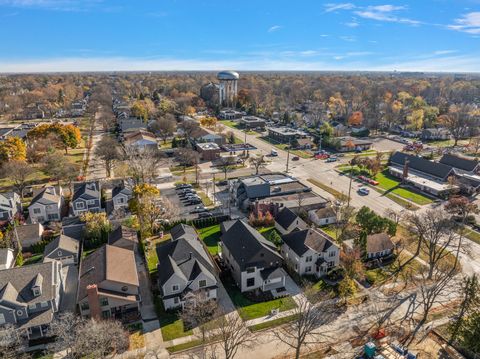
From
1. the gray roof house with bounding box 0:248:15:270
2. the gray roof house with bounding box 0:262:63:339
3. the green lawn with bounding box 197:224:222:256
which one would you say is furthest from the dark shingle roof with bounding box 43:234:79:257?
the green lawn with bounding box 197:224:222:256

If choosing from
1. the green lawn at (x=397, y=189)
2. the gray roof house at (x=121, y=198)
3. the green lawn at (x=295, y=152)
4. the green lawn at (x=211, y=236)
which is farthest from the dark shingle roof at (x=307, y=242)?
the green lawn at (x=295, y=152)

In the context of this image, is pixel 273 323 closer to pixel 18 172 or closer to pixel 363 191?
pixel 363 191

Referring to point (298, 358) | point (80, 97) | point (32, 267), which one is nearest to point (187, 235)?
point (32, 267)

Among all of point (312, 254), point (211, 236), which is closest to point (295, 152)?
point (211, 236)

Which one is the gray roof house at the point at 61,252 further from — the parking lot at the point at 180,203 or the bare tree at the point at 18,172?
the bare tree at the point at 18,172

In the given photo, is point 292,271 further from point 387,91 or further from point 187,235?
point 387,91

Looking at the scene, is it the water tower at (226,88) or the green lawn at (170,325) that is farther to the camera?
the water tower at (226,88)
